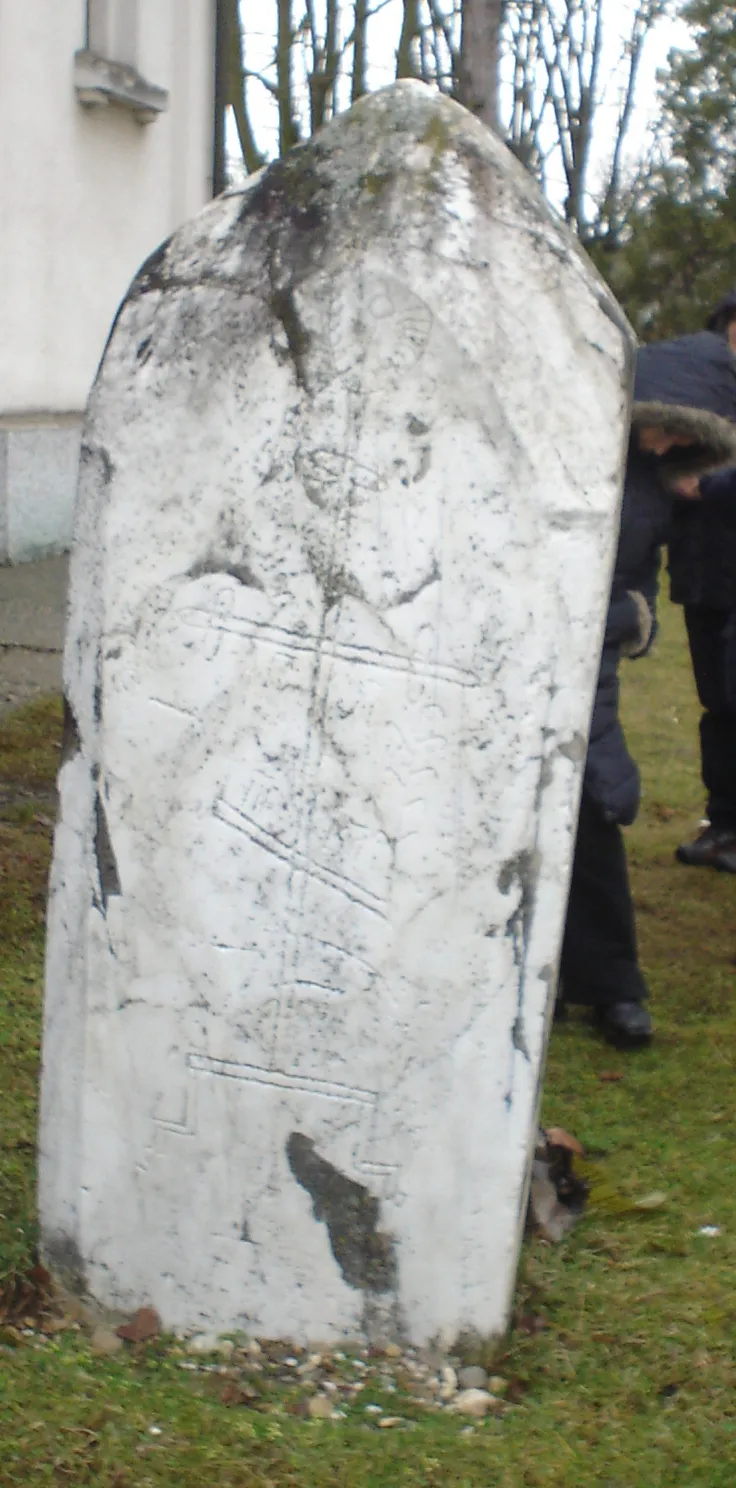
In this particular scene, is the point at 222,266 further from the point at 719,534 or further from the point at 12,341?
the point at 12,341

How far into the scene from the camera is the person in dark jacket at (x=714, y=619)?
15.0 feet

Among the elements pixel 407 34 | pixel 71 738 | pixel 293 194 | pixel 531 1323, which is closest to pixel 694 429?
pixel 293 194

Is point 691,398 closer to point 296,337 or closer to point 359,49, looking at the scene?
point 296,337

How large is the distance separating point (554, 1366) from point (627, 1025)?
1433 millimetres

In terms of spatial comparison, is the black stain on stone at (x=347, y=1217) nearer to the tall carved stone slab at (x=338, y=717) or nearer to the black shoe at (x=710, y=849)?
the tall carved stone slab at (x=338, y=717)

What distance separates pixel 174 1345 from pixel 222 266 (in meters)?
1.46

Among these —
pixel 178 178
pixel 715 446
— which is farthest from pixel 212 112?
pixel 715 446

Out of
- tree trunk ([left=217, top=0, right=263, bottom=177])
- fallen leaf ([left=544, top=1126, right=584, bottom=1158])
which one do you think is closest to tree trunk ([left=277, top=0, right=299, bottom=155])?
tree trunk ([left=217, top=0, right=263, bottom=177])

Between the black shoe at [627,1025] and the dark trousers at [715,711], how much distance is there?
148cm

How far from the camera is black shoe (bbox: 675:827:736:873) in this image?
5.25 m

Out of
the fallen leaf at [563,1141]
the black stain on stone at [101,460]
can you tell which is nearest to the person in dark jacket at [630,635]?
the fallen leaf at [563,1141]

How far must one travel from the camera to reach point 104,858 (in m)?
2.21

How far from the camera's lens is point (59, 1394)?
2.15 m

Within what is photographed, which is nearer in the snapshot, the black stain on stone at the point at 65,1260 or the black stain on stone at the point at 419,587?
the black stain on stone at the point at 419,587
